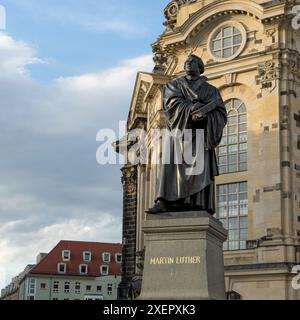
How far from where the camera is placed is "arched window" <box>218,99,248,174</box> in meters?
32.2

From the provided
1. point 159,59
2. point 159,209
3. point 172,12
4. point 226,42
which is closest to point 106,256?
point 159,59

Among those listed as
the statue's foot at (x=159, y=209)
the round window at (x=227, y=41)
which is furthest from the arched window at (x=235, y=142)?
the statue's foot at (x=159, y=209)

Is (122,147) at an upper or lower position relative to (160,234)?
upper

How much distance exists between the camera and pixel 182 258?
452 inches

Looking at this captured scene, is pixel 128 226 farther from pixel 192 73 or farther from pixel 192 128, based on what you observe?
pixel 192 128

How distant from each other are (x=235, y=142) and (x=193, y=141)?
2028cm

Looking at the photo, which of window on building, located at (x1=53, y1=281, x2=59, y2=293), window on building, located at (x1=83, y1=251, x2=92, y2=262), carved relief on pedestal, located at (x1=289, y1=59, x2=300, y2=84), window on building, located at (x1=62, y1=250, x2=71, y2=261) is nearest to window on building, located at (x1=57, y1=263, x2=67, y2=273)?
window on building, located at (x1=62, y1=250, x2=71, y2=261)

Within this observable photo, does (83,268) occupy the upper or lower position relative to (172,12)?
lower

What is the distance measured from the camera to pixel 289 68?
103ft

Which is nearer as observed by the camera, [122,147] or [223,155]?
[223,155]
